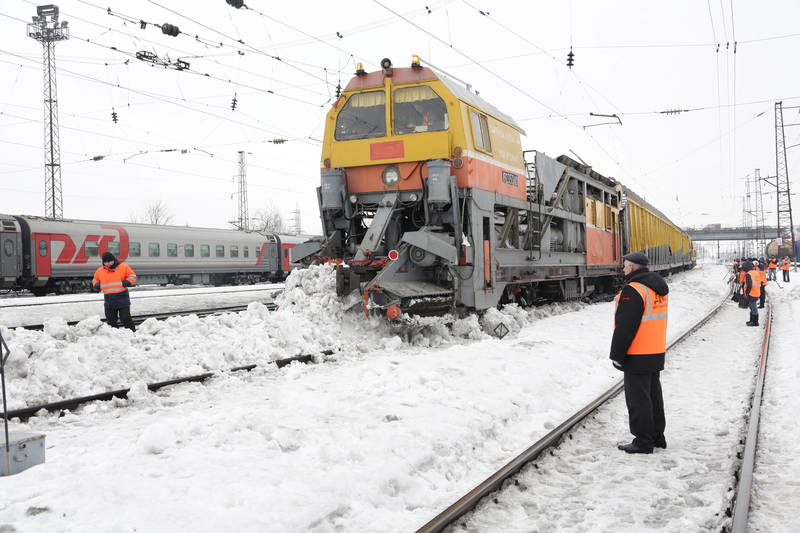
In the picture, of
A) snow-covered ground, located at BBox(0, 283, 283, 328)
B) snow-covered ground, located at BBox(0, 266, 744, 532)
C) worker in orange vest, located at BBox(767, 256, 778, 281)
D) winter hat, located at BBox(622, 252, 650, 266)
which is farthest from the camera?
worker in orange vest, located at BBox(767, 256, 778, 281)

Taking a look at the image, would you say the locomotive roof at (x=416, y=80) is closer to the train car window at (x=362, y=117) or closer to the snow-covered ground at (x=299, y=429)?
the train car window at (x=362, y=117)

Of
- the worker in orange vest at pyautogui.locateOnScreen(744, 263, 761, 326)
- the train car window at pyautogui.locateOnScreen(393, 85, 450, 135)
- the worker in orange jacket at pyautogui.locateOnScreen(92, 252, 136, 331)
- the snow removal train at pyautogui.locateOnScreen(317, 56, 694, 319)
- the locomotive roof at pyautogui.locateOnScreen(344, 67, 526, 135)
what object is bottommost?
the worker in orange vest at pyautogui.locateOnScreen(744, 263, 761, 326)

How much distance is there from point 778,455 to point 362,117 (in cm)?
784

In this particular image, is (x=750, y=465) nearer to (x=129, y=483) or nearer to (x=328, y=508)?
(x=328, y=508)

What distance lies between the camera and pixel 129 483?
3561mm

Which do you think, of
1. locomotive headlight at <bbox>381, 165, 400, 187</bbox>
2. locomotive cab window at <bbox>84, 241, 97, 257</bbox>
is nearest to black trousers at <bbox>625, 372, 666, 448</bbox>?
locomotive headlight at <bbox>381, 165, 400, 187</bbox>

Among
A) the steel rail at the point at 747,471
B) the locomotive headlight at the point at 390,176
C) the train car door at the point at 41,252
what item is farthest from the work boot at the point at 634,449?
the train car door at the point at 41,252

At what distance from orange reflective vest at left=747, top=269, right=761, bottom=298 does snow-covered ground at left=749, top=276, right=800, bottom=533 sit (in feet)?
15.6

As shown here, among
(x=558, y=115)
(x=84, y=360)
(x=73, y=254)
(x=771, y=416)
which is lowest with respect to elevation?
(x=771, y=416)

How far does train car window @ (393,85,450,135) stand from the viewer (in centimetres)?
963

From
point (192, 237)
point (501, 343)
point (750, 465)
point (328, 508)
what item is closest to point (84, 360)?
point (328, 508)

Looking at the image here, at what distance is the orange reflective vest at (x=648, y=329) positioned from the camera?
4844 millimetres

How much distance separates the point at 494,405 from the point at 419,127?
555 cm

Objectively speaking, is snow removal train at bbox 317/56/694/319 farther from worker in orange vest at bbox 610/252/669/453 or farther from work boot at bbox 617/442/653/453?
work boot at bbox 617/442/653/453
